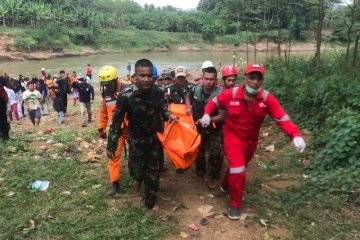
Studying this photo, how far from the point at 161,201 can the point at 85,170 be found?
165 cm

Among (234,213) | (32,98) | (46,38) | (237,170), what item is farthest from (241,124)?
(46,38)

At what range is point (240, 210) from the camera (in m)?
4.18

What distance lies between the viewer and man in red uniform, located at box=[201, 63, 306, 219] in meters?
3.85

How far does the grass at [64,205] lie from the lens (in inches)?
148

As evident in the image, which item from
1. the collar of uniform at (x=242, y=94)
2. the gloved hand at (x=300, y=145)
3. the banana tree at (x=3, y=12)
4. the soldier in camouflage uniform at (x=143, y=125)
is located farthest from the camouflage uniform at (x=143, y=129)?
the banana tree at (x=3, y=12)

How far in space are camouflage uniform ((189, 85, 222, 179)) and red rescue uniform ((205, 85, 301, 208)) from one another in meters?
0.64

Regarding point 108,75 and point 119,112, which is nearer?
point 119,112

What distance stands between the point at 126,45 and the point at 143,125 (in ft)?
188

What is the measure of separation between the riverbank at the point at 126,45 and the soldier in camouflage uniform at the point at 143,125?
1660 inches

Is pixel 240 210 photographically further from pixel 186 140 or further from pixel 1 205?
pixel 1 205

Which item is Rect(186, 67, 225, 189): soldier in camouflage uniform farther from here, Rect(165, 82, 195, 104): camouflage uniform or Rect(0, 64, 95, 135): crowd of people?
Rect(0, 64, 95, 135): crowd of people

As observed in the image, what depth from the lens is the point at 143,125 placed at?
13.6ft

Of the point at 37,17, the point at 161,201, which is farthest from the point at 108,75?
the point at 37,17

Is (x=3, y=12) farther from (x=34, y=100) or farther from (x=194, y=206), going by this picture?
(x=194, y=206)
